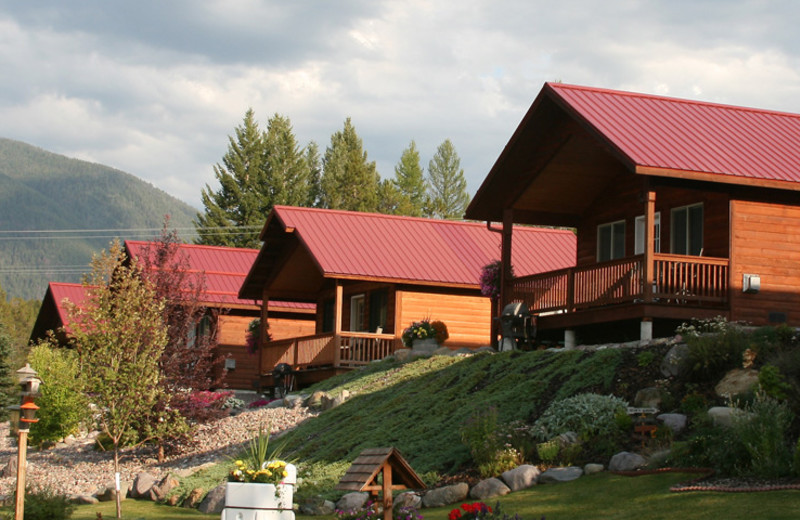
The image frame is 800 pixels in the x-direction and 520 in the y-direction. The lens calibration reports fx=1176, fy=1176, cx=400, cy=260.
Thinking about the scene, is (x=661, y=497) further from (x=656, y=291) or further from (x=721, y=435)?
(x=656, y=291)

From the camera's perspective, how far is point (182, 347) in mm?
25688

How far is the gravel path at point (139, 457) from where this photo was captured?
23.8 metres

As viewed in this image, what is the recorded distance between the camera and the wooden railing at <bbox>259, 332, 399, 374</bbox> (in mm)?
31469

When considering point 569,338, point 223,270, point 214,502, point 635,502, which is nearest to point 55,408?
point 214,502

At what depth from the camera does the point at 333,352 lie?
103 feet

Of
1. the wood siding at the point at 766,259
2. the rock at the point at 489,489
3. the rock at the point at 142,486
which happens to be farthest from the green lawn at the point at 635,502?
the wood siding at the point at 766,259

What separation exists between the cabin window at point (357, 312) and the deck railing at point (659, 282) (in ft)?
39.1

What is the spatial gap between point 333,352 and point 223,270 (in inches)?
516

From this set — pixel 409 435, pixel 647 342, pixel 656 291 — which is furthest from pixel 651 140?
pixel 409 435

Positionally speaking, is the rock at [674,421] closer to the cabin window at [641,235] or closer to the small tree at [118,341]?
the cabin window at [641,235]

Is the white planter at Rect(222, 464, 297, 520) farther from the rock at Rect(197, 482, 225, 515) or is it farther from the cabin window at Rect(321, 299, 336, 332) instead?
the cabin window at Rect(321, 299, 336, 332)

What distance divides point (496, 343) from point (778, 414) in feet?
43.2

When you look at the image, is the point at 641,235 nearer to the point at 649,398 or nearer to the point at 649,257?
the point at 649,257

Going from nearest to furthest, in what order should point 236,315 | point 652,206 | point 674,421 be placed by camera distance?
point 674,421 < point 652,206 < point 236,315
